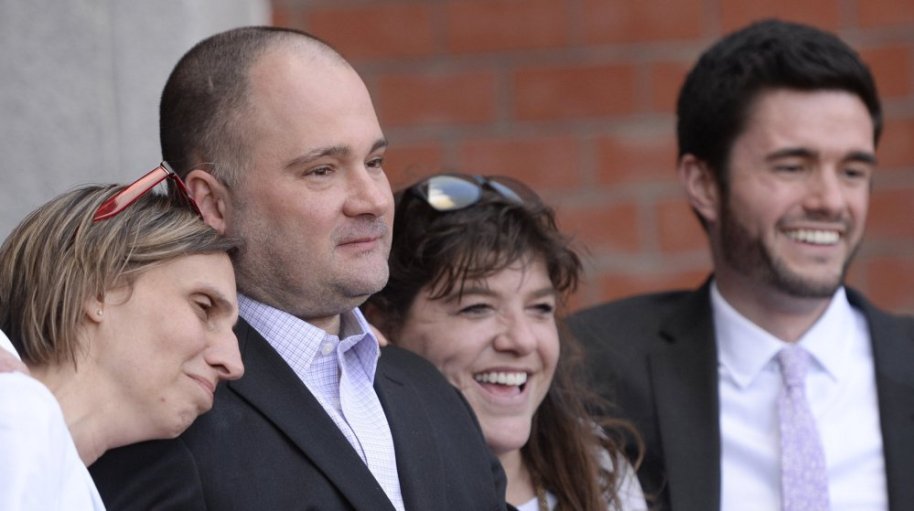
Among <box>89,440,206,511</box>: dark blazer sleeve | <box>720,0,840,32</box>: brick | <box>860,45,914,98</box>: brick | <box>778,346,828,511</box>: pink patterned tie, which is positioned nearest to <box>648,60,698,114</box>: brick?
<box>720,0,840,32</box>: brick

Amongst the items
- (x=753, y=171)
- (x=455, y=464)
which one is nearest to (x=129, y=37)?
(x=455, y=464)

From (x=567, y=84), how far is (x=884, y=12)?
966 millimetres

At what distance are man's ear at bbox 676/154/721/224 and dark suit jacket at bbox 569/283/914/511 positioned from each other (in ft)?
0.76

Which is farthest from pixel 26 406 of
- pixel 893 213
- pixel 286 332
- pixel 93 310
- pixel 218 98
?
pixel 893 213

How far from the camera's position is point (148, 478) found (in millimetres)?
2250

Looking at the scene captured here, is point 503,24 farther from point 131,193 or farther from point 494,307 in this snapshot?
point 131,193

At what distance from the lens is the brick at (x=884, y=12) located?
4.68 m

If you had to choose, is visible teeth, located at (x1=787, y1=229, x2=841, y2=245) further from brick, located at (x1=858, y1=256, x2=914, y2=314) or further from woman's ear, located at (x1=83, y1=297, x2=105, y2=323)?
woman's ear, located at (x1=83, y1=297, x2=105, y2=323)

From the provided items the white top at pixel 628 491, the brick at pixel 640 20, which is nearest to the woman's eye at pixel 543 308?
the white top at pixel 628 491

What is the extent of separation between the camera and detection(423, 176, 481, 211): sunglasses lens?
126 inches

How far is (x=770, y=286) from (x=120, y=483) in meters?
2.08

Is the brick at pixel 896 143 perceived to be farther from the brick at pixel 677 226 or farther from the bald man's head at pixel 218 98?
the bald man's head at pixel 218 98

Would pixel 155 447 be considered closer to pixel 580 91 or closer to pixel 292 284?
pixel 292 284

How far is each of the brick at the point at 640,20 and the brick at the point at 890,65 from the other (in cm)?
52
